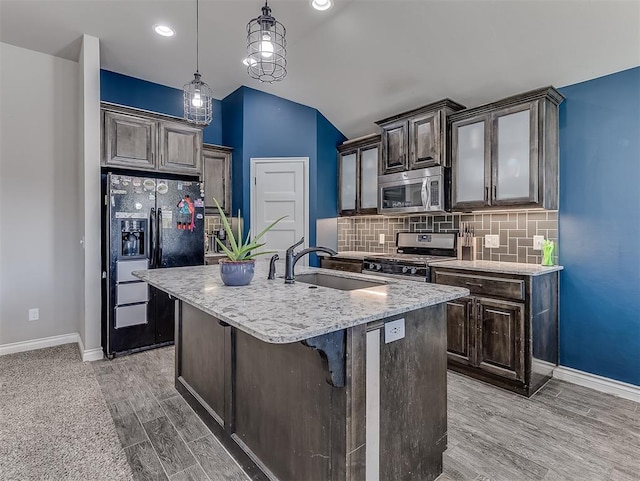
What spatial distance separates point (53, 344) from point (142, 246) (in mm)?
1509

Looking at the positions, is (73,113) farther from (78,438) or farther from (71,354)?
(78,438)

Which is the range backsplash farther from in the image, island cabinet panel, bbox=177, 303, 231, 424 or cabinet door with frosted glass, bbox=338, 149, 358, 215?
island cabinet panel, bbox=177, 303, 231, 424

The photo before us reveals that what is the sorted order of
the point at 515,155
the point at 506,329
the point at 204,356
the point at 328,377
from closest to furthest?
the point at 328,377 → the point at 204,356 → the point at 506,329 → the point at 515,155

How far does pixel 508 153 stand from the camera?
3025mm

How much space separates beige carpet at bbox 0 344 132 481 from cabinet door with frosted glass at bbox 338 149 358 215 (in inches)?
131

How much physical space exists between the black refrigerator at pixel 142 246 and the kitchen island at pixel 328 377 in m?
1.74

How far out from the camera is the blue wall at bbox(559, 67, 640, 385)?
2625mm

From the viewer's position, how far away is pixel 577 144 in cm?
290

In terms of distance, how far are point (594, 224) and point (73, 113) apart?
5.25 meters

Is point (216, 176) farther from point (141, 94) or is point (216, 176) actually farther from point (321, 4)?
point (321, 4)

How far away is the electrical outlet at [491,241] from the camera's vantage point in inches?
134

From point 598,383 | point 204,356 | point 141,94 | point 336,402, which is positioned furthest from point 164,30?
point 598,383

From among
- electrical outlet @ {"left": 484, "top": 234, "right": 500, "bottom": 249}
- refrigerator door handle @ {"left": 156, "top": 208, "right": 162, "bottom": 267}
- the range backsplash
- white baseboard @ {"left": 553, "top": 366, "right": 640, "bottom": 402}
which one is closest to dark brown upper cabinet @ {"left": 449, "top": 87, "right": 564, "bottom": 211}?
the range backsplash

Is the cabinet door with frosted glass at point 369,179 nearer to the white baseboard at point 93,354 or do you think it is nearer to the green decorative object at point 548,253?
the green decorative object at point 548,253
